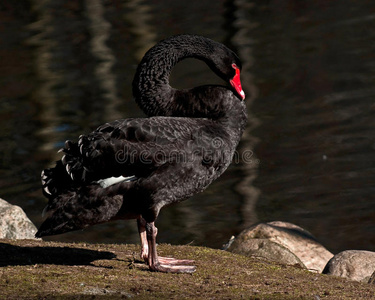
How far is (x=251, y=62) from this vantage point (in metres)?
16.2

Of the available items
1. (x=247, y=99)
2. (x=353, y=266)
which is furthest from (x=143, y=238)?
(x=247, y=99)

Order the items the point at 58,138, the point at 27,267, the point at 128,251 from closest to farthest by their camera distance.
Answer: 1. the point at 27,267
2. the point at 128,251
3. the point at 58,138

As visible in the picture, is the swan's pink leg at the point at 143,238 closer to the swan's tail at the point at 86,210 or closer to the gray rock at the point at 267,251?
the swan's tail at the point at 86,210


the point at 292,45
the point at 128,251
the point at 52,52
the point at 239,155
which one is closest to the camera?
the point at 128,251

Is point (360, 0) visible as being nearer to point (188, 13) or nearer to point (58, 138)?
point (188, 13)

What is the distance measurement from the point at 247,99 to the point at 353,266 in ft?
24.8

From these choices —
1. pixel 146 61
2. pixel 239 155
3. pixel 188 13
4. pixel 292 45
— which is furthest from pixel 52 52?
pixel 146 61

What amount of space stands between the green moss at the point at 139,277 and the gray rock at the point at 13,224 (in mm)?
980

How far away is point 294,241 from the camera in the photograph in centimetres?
732

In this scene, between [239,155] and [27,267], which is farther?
[239,155]

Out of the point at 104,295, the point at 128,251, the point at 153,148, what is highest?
the point at 153,148

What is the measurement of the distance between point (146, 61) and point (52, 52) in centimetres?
1260

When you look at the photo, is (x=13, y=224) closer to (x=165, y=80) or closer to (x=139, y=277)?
(x=165, y=80)

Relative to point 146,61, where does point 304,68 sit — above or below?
below
